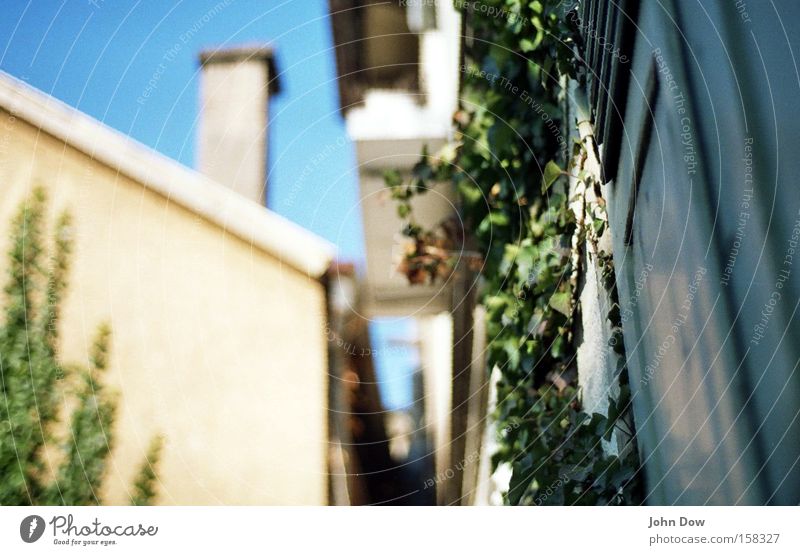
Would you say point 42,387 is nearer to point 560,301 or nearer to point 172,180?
point 172,180

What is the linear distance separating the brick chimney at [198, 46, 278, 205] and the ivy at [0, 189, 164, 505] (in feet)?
1.36

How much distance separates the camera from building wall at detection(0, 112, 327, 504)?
5.41ft

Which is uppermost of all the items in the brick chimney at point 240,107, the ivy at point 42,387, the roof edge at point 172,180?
the brick chimney at point 240,107

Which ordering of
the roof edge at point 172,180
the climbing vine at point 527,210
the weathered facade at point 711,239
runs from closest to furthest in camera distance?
the weathered facade at point 711,239
the roof edge at point 172,180
the climbing vine at point 527,210

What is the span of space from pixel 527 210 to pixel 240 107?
2.58ft

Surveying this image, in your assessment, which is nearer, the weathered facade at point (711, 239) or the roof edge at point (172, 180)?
the weathered facade at point (711, 239)

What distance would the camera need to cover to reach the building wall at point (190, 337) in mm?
1650

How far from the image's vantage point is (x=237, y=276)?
2.77 meters

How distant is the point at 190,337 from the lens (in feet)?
8.00

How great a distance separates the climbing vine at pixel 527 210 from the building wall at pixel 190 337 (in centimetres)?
52

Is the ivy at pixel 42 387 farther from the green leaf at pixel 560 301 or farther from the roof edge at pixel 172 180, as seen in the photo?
the green leaf at pixel 560 301

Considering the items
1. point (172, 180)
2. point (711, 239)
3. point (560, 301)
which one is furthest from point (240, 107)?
point (711, 239)

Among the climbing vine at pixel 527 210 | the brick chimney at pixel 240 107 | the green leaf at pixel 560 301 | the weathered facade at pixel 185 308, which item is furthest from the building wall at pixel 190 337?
the green leaf at pixel 560 301

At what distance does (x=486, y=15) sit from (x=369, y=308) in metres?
0.96
